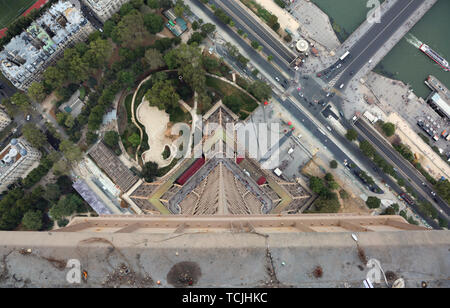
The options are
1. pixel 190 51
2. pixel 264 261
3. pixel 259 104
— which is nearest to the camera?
pixel 264 261

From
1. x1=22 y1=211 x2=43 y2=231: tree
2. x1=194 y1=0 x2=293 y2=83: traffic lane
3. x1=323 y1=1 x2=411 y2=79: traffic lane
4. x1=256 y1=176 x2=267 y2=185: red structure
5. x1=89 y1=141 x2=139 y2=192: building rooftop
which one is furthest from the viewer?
x1=323 y1=1 x2=411 y2=79: traffic lane

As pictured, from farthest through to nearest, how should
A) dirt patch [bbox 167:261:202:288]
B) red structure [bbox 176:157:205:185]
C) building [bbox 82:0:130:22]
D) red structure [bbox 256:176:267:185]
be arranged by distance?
building [bbox 82:0:130:22]
red structure [bbox 256:176:267:185]
red structure [bbox 176:157:205:185]
dirt patch [bbox 167:261:202:288]

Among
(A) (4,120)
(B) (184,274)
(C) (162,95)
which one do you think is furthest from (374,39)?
(A) (4,120)

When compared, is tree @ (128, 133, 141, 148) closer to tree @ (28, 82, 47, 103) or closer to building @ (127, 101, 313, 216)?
building @ (127, 101, 313, 216)

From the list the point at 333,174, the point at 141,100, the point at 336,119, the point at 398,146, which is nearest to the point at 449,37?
the point at 398,146

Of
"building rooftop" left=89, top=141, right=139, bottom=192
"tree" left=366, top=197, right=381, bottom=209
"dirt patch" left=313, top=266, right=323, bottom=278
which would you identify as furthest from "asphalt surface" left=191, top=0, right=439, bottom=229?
"dirt patch" left=313, top=266, right=323, bottom=278

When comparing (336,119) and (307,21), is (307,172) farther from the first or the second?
(307,21)

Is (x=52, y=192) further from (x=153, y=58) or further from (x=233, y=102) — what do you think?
(x=233, y=102)
